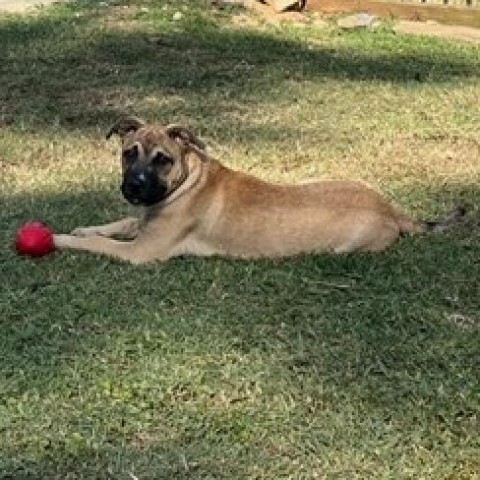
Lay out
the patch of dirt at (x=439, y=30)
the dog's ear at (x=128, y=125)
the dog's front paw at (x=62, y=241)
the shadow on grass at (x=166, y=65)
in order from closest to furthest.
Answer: the dog's front paw at (x=62, y=241) < the dog's ear at (x=128, y=125) < the shadow on grass at (x=166, y=65) < the patch of dirt at (x=439, y=30)

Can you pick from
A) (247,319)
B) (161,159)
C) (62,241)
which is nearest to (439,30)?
(161,159)

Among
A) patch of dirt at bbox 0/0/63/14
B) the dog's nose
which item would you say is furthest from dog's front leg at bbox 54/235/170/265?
patch of dirt at bbox 0/0/63/14

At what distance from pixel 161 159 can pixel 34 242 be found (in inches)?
26.1

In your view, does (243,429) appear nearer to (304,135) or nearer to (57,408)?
(57,408)

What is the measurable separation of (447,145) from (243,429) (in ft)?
12.7

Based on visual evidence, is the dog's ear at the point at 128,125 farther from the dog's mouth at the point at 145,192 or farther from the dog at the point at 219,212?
the dog's mouth at the point at 145,192

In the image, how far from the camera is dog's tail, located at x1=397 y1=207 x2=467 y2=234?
5543mm

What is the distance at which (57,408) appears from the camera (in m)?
3.95

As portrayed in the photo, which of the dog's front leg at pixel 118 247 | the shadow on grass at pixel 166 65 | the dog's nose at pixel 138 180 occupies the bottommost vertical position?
the shadow on grass at pixel 166 65

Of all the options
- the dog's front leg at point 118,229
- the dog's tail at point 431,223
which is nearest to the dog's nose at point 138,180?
the dog's front leg at point 118,229

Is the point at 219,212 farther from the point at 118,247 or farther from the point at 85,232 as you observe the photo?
the point at 85,232

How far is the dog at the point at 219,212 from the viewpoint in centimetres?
532

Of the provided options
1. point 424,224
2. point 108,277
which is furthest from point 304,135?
point 108,277

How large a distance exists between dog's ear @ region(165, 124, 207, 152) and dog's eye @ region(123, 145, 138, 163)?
7.0 inches
